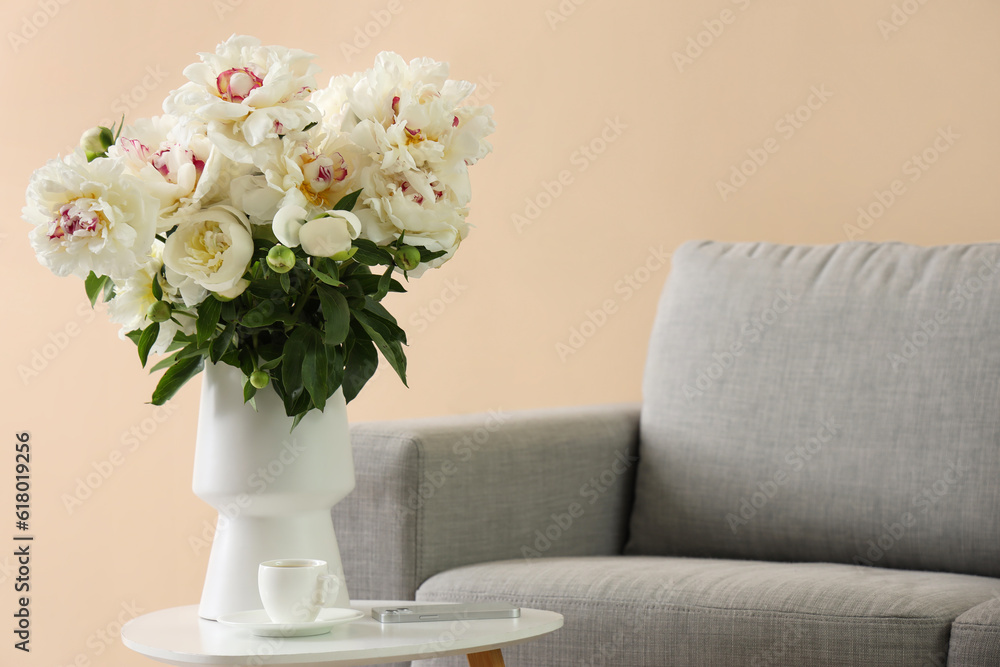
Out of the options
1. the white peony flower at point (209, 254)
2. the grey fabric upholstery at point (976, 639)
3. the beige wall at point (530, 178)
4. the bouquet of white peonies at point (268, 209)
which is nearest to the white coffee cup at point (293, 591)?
the bouquet of white peonies at point (268, 209)

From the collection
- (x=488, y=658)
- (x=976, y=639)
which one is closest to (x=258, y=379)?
(x=488, y=658)

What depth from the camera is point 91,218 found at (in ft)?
2.85

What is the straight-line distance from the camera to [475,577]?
140 centimetres

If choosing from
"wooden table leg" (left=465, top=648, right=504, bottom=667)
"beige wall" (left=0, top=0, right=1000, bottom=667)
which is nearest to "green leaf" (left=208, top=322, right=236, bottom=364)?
"wooden table leg" (left=465, top=648, right=504, bottom=667)

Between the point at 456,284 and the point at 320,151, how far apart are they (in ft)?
4.49

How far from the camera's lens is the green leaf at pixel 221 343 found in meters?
0.98

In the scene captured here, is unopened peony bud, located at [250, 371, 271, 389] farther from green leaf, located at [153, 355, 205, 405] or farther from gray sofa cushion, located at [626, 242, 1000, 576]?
gray sofa cushion, located at [626, 242, 1000, 576]

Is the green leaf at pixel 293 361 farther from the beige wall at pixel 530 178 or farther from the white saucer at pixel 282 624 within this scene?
the beige wall at pixel 530 178

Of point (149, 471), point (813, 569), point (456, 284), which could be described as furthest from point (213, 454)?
point (149, 471)

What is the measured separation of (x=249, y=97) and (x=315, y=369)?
26 cm

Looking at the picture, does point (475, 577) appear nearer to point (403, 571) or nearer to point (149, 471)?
point (403, 571)

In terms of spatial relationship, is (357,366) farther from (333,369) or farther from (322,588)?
(322,588)

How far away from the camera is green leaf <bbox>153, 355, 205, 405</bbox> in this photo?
1.05 metres

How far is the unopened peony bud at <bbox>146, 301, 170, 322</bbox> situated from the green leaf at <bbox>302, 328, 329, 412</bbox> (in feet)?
0.43
